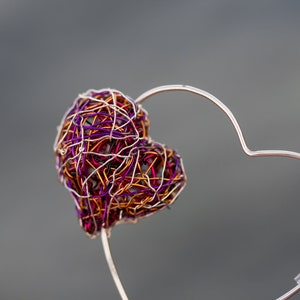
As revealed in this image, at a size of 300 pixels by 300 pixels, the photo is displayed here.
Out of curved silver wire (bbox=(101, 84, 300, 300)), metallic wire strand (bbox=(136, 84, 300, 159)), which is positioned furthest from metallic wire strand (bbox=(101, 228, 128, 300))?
metallic wire strand (bbox=(136, 84, 300, 159))

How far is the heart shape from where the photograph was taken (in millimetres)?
959

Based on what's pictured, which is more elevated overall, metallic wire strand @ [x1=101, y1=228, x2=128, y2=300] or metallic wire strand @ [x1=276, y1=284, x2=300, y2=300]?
metallic wire strand @ [x1=101, y1=228, x2=128, y2=300]

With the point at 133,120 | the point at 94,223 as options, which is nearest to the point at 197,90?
the point at 133,120

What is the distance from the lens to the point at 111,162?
0.97 metres

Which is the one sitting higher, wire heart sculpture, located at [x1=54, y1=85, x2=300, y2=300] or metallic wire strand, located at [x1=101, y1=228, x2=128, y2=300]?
wire heart sculpture, located at [x1=54, y1=85, x2=300, y2=300]

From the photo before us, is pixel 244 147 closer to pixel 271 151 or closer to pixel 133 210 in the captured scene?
pixel 271 151

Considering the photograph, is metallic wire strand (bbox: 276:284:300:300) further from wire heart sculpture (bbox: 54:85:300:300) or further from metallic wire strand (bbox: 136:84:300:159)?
metallic wire strand (bbox: 136:84:300:159)

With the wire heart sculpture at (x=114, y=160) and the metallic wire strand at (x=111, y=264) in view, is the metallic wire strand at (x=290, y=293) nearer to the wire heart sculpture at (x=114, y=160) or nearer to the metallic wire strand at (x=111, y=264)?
the wire heart sculpture at (x=114, y=160)

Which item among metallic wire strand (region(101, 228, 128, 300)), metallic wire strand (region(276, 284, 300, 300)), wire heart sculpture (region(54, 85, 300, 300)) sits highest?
wire heart sculpture (region(54, 85, 300, 300))

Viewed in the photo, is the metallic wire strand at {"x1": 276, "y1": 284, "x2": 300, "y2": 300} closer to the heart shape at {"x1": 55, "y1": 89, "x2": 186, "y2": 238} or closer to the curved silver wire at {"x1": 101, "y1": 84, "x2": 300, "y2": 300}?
the curved silver wire at {"x1": 101, "y1": 84, "x2": 300, "y2": 300}

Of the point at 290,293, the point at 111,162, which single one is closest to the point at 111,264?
the point at 111,162

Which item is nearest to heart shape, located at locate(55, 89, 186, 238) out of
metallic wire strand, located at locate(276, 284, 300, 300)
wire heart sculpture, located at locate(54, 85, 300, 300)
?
wire heart sculpture, located at locate(54, 85, 300, 300)

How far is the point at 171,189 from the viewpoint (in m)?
0.99

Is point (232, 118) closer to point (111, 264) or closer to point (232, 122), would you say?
point (232, 122)
